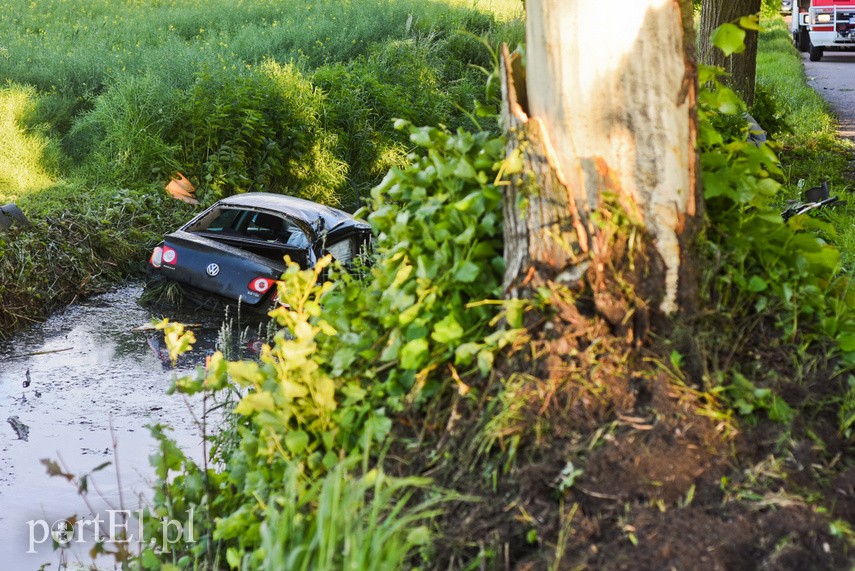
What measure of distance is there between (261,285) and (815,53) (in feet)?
82.8

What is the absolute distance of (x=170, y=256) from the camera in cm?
1016

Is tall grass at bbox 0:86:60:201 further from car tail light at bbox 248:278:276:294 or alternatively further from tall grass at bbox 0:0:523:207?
car tail light at bbox 248:278:276:294

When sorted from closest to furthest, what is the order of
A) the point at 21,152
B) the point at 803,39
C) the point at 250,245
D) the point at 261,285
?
the point at 261,285 < the point at 250,245 < the point at 21,152 < the point at 803,39

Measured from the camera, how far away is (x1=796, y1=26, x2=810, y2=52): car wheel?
3293cm

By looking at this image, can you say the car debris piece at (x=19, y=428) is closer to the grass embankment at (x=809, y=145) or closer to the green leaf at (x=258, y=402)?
the green leaf at (x=258, y=402)

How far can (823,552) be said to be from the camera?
2.94 m

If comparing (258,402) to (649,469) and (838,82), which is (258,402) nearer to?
(649,469)

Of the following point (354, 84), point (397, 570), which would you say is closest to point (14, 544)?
point (397, 570)

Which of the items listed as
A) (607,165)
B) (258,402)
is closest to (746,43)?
(607,165)

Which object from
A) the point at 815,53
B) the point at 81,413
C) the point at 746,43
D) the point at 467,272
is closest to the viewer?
the point at 467,272

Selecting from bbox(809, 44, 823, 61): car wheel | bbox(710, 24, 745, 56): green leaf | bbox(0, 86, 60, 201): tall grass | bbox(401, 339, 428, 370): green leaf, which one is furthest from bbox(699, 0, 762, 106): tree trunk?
bbox(809, 44, 823, 61): car wheel

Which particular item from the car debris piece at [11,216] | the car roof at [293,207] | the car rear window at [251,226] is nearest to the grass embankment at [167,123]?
the car debris piece at [11,216]

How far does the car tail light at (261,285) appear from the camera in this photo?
9.67 m

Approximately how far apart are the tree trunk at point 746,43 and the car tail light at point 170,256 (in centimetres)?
700
